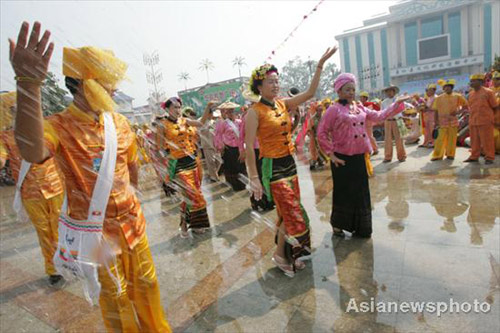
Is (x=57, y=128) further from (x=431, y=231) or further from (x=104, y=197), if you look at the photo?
(x=431, y=231)

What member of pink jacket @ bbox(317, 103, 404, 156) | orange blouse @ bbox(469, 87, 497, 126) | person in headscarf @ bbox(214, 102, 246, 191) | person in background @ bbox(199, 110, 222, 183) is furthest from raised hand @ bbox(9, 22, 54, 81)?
orange blouse @ bbox(469, 87, 497, 126)

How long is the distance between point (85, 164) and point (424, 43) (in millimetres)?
63039

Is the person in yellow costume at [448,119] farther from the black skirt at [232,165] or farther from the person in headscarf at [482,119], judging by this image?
the black skirt at [232,165]

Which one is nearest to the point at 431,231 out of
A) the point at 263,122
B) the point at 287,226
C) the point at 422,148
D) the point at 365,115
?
the point at 365,115

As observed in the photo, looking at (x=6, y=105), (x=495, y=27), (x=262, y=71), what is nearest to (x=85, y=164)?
(x=6, y=105)

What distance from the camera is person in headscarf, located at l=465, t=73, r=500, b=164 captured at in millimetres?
6703

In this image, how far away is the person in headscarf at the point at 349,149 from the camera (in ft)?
12.1

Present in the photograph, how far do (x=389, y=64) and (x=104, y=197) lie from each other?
63.7 m

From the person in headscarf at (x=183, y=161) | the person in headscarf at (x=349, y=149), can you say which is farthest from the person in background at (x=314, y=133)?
the person in headscarf at (x=349, y=149)

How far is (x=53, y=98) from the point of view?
6.29 feet

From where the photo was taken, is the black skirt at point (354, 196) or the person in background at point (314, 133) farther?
the person in background at point (314, 133)

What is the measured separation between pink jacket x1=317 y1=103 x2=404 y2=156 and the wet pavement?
110cm

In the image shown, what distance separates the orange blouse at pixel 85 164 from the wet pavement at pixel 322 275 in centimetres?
124

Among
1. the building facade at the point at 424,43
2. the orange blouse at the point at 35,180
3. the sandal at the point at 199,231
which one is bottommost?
the sandal at the point at 199,231
